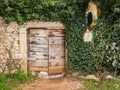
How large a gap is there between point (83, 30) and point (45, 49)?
1.59 meters

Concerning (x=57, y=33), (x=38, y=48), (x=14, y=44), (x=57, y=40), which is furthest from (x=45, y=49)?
(x=14, y=44)

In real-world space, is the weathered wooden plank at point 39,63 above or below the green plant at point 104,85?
above

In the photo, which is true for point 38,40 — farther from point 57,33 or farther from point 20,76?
point 20,76

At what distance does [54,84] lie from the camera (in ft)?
33.6

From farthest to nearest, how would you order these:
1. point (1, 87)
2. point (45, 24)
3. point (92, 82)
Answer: point (45, 24) < point (92, 82) < point (1, 87)

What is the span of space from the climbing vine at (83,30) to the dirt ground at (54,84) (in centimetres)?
77

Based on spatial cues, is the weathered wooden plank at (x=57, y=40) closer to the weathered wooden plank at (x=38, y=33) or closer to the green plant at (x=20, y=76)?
the weathered wooden plank at (x=38, y=33)

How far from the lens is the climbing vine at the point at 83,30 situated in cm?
1059

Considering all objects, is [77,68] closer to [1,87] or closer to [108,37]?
[108,37]

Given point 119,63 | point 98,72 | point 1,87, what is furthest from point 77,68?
point 1,87

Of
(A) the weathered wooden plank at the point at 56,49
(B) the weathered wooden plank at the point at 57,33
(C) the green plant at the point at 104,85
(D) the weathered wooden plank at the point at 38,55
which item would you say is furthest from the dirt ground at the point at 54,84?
(B) the weathered wooden plank at the point at 57,33

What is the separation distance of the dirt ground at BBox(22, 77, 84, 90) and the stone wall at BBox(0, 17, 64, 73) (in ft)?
3.07

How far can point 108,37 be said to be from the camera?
1088cm

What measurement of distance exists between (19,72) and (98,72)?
9.44 feet
